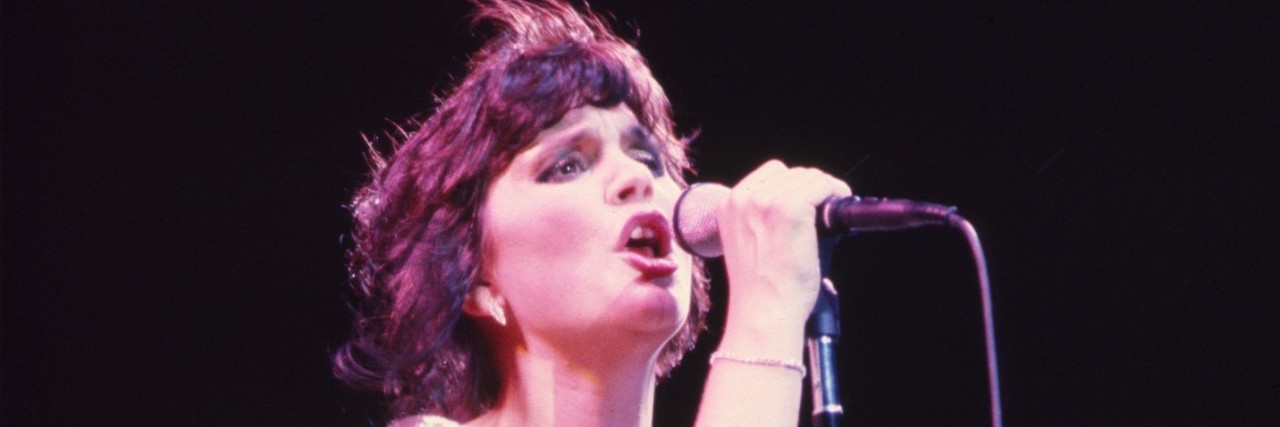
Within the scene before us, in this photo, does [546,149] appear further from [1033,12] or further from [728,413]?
[1033,12]

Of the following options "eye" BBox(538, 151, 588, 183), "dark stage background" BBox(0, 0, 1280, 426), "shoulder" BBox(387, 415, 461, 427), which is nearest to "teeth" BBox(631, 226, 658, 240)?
"eye" BBox(538, 151, 588, 183)

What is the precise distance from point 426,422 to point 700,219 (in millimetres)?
616

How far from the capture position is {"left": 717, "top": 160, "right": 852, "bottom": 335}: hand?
3.72ft

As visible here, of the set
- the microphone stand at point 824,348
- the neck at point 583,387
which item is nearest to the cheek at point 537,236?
the neck at point 583,387

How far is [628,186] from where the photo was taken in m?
1.44

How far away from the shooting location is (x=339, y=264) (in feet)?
7.13

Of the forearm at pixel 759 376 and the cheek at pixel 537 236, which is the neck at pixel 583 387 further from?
the forearm at pixel 759 376

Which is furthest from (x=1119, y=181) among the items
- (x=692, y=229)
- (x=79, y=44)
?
(x=79, y=44)

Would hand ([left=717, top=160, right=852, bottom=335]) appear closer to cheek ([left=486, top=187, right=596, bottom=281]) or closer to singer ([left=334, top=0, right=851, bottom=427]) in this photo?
singer ([left=334, top=0, right=851, bottom=427])

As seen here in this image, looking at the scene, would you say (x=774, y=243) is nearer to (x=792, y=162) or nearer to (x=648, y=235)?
(x=648, y=235)

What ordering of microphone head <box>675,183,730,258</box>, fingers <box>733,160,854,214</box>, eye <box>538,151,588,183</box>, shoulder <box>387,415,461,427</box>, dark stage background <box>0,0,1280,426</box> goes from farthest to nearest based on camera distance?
1. dark stage background <box>0,0,1280,426</box>
2. shoulder <box>387,415,461,427</box>
3. eye <box>538,151,588,183</box>
4. microphone head <box>675,183,730,258</box>
5. fingers <box>733,160,854,214</box>

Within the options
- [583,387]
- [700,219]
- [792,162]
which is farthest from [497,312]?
[792,162]

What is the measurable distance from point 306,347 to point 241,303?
0.16m

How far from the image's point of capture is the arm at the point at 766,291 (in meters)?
1.14
